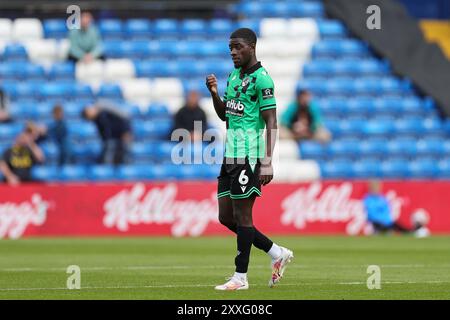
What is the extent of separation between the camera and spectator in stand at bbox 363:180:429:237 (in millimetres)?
22188

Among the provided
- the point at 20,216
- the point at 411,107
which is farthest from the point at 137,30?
the point at 20,216

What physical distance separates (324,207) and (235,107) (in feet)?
38.7

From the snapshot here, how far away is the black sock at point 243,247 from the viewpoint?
10.7 meters

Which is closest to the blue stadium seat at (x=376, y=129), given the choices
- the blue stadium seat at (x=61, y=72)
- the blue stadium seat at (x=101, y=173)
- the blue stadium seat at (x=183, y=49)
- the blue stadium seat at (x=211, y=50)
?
the blue stadium seat at (x=211, y=50)

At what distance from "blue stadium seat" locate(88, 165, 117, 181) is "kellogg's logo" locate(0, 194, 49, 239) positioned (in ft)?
6.45

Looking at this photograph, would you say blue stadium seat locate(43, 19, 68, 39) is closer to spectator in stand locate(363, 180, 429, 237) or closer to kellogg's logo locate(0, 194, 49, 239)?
kellogg's logo locate(0, 194, 49, 239)

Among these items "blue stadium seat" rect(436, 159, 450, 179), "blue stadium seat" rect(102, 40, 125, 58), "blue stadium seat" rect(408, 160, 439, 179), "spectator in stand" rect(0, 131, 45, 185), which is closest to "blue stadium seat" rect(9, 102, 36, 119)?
→ "spectator in stand" rect(0, 131, 45, 185)

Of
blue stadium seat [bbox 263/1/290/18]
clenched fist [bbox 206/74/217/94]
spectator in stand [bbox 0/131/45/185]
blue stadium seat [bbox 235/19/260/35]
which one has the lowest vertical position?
spectator in stand [bbox 0/131/45/185]

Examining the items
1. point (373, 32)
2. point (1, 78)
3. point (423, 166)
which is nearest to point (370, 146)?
point (423, 166)

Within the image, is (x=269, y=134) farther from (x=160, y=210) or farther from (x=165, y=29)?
(x=165, y=29)

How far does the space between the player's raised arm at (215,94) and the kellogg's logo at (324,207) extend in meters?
11.3

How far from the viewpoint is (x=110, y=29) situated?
26.7 m

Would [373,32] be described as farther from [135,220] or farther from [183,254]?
[183,254]
